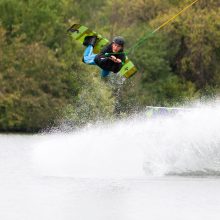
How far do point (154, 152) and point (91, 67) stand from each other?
28.7 meters

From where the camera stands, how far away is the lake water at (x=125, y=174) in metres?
16.8

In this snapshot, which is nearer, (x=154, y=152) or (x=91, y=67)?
(x=154, y=152)

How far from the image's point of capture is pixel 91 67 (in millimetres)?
50469

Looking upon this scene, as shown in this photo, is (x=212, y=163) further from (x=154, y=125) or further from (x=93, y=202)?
(x=93, y=202)

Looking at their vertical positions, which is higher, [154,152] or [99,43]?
[99,43]

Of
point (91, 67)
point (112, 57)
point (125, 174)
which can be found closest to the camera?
point (112, 57)

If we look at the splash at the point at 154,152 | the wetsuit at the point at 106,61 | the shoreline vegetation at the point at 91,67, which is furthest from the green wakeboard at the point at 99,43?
the shoreline vegetation at the point at 91,67

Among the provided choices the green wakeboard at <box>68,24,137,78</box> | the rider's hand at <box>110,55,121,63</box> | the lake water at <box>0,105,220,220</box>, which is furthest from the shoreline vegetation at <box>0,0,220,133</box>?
the rider's hand at <box>110,55,121,63</box>

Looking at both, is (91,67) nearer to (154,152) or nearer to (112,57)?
(154,152)

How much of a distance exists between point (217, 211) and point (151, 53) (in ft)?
136

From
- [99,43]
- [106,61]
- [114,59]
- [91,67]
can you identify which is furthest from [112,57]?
[91,67]

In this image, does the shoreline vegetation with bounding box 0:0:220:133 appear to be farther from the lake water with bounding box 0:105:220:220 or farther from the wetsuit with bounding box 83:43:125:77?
the wetsuit with bounding box 83:43:125:77

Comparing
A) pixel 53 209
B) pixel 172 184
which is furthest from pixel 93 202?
pixel 172 184

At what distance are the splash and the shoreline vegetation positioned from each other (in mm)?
21395
